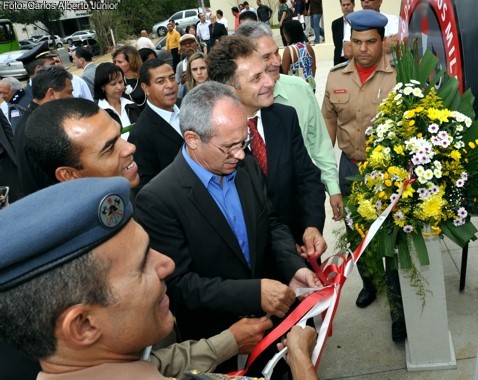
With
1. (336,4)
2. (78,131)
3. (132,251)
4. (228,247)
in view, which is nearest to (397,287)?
(228,247)

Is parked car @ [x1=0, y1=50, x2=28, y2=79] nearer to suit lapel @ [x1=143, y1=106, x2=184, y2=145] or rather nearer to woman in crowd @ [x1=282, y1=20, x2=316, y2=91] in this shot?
woman in crowd @ [x1=282, y1=20, x2=316, y2=91]

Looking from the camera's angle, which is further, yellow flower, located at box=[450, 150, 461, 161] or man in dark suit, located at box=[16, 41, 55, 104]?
man in dark suit, located at box=[16, 41, 55, 104]

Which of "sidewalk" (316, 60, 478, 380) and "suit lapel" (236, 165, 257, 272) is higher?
"suit lapel" (236, 165, 257, 272)

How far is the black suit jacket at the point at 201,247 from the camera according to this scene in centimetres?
226

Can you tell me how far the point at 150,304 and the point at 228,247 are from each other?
104 cm

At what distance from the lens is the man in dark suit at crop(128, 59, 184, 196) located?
3717 millimetres

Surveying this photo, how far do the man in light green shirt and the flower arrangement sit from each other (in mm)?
726

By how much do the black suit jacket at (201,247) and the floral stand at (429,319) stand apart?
896 mm

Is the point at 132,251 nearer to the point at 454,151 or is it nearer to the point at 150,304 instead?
the point at 150,304

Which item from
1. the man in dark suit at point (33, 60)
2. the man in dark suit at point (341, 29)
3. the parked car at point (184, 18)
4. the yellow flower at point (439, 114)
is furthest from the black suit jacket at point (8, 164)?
the parked car at point (184, 18)

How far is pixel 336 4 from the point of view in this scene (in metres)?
12.8

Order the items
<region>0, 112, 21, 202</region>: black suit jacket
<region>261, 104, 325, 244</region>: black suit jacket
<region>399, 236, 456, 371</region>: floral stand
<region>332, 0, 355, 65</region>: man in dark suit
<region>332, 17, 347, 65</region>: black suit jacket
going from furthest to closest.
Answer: <region>332, 17, 347, 65</region>: black suit jacket, <region>332, 0, 355, 65</region>: man in dark suit, <region>0, 112, 21, 202</region>: black suit jacket, <region>261, 104, 325, 244</region>: black suit jacket, <region>399, 236, 456, 371</region>: floral stand

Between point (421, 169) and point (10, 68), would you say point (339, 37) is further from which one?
point (10, 68)

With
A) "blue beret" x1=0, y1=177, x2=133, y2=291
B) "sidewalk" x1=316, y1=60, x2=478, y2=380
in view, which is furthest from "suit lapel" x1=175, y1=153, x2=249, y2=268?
"sidewalk" x1=316, y1=60, x2=478, y2=380
